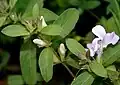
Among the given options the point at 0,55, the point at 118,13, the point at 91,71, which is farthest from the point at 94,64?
the point at 0,55

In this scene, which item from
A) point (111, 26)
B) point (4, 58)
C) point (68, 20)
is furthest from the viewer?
point (4, 58)

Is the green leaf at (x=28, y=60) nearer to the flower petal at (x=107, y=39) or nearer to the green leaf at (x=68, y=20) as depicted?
the green leaf at (x=68, y=20)

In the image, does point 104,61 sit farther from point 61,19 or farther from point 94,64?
point 61,19

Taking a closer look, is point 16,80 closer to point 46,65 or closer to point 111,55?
point 46,65

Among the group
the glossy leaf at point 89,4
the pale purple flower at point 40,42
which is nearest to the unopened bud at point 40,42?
the pale purple flower at point 40,42

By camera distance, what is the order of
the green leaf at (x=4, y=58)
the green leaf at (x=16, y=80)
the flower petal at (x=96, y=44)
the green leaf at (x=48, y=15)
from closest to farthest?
1. the flower petal at (x=96, y=44)
2. the green leaf at (x=48, y=15)
3. the green leaf at (x=16, y=80)
4. the green leaf at (x=4, y=58)

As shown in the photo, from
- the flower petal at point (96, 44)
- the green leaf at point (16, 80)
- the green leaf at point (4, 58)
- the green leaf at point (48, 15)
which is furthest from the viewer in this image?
the green leaf at point (4, 58)

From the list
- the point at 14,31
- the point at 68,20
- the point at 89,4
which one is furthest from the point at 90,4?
the point at 14,31

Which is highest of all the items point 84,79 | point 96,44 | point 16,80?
point 96,44
